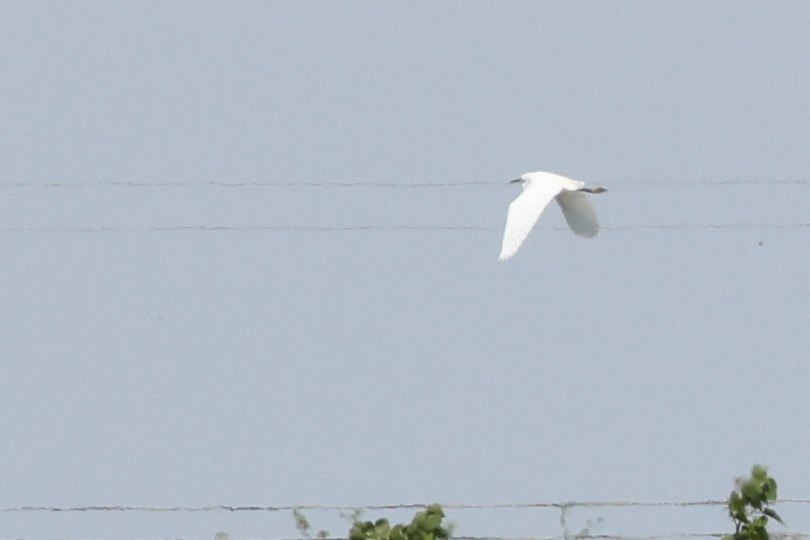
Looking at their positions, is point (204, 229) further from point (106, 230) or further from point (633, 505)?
point (633, 505)

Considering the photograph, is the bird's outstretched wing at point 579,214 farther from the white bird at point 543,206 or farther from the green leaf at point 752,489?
the green leaf at point 752,489

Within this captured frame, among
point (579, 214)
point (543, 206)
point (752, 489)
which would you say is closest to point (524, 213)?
point (543, 206)

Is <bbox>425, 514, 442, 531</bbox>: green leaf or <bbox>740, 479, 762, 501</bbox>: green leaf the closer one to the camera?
<bbox>425, 514, 442, 531</bbox>: green leaf

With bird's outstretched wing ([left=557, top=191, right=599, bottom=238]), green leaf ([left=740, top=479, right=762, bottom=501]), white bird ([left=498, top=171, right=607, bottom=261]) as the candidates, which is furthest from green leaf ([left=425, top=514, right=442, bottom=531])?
bird's outstretched wing ([left=557, top=191, right=599, bottom=238])

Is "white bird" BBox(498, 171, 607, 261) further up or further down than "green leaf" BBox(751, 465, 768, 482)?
further up

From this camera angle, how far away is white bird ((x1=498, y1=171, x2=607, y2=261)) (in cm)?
1185

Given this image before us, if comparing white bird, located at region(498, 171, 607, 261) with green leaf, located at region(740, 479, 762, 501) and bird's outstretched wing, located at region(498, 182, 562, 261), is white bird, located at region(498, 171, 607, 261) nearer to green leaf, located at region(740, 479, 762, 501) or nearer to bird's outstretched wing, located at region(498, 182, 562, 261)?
bird's outstretched wing, located at region(498, 182, 562, 261)

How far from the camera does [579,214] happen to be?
42.3 feet

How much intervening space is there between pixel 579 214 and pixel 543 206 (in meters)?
0.88

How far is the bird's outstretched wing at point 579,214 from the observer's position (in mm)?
12697

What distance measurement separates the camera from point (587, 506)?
420 inches

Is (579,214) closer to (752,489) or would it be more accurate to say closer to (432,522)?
(752,489)

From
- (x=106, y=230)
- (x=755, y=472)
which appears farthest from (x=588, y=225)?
(x=106, y=230)

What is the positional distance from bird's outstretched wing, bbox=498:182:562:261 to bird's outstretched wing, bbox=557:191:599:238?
416 millimetres
